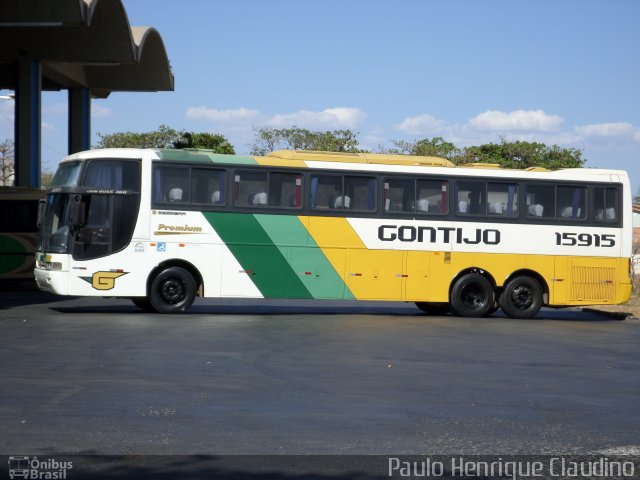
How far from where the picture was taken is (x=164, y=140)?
72000 millimetres

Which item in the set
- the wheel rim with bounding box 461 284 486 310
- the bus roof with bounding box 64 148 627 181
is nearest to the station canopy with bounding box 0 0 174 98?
the bus roof with bounding box 64 148 627 181

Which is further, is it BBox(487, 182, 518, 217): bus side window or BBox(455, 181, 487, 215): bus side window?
BBox(487, 182, 518, 217): bus side window

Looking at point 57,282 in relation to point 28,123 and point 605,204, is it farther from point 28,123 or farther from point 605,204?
point 28,123

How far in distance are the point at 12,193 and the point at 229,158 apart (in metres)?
10.4

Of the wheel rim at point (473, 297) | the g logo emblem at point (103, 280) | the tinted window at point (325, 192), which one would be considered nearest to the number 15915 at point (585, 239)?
the wheel rim at point (473, 297)

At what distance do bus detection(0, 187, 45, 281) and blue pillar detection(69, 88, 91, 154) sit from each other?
16816mm

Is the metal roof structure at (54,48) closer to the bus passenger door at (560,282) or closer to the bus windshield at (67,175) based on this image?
the bus windshield at (67,175)

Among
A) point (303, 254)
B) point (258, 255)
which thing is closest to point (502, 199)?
point (303, 254)

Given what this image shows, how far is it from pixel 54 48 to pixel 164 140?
1404 inches

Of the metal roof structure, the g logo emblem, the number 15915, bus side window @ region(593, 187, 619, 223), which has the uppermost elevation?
the metal roof structure

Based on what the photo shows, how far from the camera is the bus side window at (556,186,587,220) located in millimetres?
22672

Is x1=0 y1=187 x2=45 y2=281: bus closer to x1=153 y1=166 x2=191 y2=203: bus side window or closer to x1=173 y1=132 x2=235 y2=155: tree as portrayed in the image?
x1=153 y1=166 x2=191 y2=203: bus side window

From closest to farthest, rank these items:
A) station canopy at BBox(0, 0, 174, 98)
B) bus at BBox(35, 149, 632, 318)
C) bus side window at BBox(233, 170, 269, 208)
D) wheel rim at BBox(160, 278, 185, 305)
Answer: bus at BBox(35, 149, 632, 318) → wheel rim at BBox(160, 278, 185, 305) → bus side window at BBox(233, 170, 269, 208) → station canopy at BBox(0, 0, 174, 98)

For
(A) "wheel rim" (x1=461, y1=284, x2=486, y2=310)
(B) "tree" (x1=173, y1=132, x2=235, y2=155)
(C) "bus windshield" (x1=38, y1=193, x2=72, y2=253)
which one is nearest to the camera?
(C) "bus windshield" (x1=38, y1=193, x2=72, y2=253)
